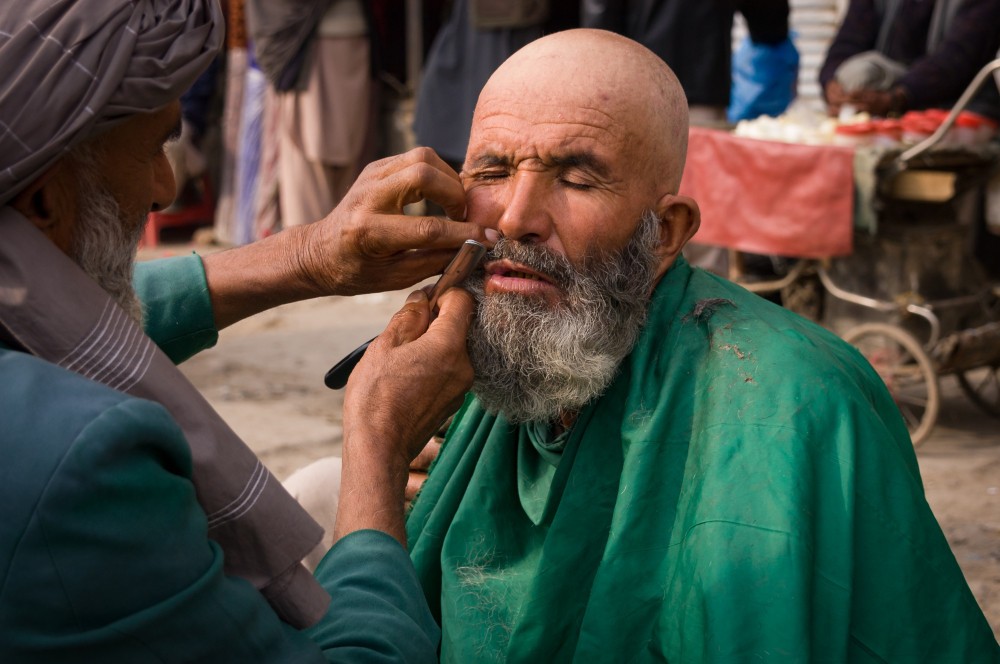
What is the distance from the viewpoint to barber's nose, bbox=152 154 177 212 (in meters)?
1.84

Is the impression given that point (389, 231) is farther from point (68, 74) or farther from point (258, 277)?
point (68, 74)

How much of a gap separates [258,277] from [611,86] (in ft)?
3.37

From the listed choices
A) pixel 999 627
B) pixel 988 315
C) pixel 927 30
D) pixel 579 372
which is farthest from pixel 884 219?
pixel 579 372

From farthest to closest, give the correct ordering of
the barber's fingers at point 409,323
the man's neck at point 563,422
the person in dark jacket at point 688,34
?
the person in dark jacket at point 688,34
the man's neck at point 563,422
the barber's fingers at point 409,323

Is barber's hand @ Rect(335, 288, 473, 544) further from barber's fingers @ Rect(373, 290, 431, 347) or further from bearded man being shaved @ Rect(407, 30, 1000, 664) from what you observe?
bearded man being shaved @ Rect(407, 30, 1000, 664)

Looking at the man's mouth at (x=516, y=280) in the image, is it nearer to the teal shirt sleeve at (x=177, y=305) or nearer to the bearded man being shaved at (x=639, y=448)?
the bearded man being shaved at (x=639, y=448)

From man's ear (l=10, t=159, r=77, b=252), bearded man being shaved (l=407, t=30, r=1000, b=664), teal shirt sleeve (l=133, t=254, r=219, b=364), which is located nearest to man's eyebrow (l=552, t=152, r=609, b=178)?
bearded man being shaved (l=407, t=30, r=1000, b=664)

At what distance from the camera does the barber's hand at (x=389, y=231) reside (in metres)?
2.47

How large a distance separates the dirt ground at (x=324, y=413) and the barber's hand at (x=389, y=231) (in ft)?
8.42

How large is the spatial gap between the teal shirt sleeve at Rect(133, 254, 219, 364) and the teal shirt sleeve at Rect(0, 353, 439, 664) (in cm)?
126

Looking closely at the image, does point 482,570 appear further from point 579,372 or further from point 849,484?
point 849,484

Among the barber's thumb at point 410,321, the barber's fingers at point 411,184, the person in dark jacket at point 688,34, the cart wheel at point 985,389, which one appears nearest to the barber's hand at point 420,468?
the barber's thumb at point 410,321

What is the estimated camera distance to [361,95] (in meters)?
9.37

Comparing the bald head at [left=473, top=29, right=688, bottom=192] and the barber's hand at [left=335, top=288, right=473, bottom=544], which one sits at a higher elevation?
the bald head at [left=473, top=29, right=688, bottom=192]
